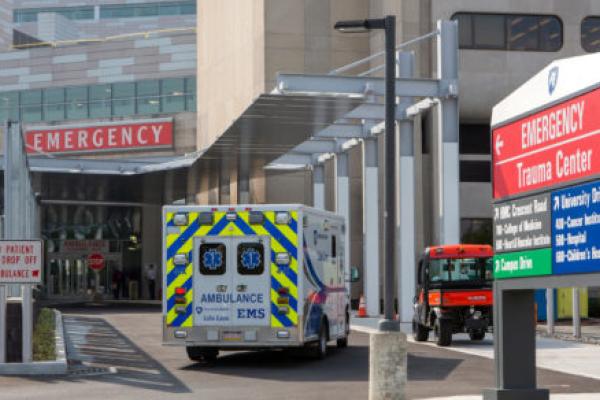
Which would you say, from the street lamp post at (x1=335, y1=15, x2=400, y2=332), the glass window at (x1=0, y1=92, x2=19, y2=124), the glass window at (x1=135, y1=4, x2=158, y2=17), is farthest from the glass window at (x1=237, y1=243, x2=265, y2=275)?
the glass window at (x1=135, y1=4, x2=158, y2=17)

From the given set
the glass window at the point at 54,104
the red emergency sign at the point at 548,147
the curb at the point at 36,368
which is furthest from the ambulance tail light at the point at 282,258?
the glass window at the point at 54,104

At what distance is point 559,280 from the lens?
543 inches

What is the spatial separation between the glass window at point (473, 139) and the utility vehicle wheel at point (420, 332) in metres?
24.8

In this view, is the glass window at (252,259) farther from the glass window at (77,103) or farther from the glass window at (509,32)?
the glass window at (77,103)

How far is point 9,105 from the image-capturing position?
251ft

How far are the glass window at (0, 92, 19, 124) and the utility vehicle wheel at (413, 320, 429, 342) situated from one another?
50.1 meters

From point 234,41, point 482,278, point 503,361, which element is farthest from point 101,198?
point 503,361

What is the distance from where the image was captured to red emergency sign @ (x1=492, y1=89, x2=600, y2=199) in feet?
43.0

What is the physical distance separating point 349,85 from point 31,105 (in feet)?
154

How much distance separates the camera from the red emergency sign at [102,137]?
67.6 m

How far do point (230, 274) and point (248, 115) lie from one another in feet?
36.1

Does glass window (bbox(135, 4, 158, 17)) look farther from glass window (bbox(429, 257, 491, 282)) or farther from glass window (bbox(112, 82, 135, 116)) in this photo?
glass window (bbox(429, 257, 491, 282))

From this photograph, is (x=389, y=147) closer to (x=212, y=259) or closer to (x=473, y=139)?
(x=212, y=259)

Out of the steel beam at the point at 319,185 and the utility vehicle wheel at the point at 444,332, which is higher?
the steel beam at the point at 319,185
